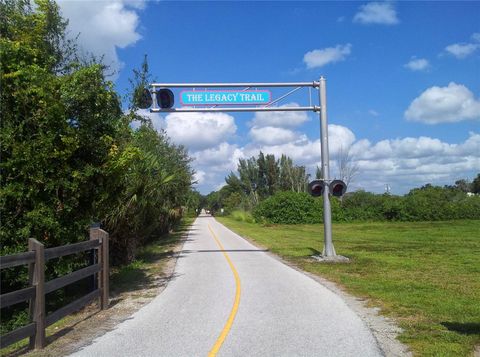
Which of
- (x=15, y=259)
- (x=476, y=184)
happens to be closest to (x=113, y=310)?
(x=15, y=259)

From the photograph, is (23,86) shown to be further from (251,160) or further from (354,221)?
(251,160)

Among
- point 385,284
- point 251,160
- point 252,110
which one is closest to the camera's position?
point 385,284

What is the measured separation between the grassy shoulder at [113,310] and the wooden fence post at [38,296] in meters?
0.19

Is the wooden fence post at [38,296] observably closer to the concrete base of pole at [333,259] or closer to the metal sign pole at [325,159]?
the concrete base of pole at [333,259]

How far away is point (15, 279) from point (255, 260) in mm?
11669

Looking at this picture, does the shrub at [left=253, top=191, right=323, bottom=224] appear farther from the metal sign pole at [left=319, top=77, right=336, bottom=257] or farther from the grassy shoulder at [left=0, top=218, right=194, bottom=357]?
the grassy shoulder at [left=0, top=218, right=194, bottom=357]

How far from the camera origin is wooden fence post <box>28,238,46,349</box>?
711 cm

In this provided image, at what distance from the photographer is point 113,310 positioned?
10.3 meters

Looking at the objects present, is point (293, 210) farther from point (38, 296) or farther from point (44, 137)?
point (38, 296)

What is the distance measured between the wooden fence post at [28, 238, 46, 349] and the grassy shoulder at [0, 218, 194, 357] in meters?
0.19

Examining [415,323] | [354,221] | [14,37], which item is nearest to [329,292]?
[415,323]

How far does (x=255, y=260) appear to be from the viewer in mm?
19938

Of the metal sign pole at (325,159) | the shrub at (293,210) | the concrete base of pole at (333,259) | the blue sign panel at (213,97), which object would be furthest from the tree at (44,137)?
the shrub at (293,210)

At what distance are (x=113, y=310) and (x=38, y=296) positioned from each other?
10.8 ft
